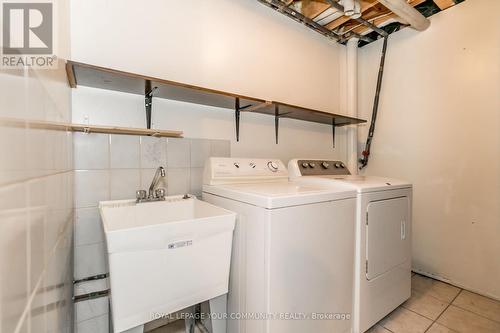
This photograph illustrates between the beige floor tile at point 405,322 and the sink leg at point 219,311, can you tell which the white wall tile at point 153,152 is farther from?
the beige floor tile at point 405,322

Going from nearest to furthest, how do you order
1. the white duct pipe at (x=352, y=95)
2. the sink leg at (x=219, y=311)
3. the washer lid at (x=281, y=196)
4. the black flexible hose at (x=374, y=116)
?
the washer lid at (x=281, y=196), the sink leg at (x=219, y=311), the black flexible hose at (x=374, y=116), the white duct pipe at (x=352, y=95)

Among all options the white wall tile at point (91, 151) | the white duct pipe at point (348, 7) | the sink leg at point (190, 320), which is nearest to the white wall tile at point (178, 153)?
the white wall tile at point (91, 151)

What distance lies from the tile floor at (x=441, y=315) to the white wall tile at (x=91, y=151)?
1.17m

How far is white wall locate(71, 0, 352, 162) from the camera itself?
1.42 m

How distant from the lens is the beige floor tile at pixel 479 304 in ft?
5.65

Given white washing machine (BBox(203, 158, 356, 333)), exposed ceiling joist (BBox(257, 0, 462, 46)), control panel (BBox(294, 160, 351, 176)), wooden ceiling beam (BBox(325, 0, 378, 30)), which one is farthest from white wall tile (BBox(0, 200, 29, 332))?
wooden ceiling beam (BBox(325, 0, 378, 30))

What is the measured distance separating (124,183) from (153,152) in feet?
0.88

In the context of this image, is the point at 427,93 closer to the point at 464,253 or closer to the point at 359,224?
the point at 464,253

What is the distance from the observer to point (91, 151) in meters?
1.38

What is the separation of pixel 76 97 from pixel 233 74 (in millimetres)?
1131

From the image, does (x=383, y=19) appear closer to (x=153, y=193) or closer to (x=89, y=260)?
(x=153, y=193)

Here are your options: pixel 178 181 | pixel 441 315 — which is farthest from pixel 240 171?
pixel 441 315

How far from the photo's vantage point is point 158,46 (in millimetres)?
1604

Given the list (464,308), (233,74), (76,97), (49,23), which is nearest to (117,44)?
(76,97)
